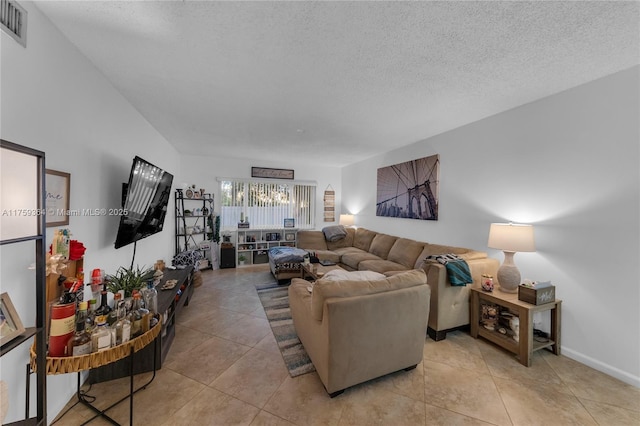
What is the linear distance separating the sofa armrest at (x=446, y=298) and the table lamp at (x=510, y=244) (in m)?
0.26

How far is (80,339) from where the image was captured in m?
1.28

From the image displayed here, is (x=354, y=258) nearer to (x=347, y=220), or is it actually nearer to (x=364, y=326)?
(x=347, y=220)

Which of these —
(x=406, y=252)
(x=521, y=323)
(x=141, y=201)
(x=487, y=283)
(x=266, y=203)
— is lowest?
(x=521, y=323)

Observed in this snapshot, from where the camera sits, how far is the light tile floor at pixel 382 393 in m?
1.57

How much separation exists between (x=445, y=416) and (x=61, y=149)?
319 cm

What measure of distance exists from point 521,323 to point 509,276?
47 cm

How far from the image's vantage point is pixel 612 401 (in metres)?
1.73

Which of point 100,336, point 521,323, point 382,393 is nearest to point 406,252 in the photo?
point 521,323

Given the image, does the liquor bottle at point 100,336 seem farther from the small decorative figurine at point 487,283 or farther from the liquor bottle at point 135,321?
the small decorative figurine at point 487,283

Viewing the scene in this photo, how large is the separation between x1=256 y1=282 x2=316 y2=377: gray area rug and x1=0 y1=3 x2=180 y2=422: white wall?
1.59 m

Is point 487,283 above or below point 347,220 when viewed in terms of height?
below

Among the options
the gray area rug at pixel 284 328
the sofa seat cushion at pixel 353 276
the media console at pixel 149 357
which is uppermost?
the sofa seat cushion at pixel 353 276

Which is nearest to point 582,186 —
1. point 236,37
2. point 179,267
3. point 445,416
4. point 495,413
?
point 495,413

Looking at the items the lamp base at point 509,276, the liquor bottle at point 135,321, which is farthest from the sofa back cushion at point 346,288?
the lamp base at point 509,276
